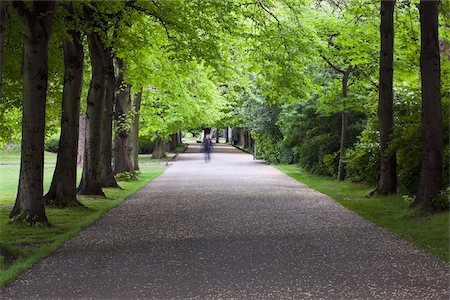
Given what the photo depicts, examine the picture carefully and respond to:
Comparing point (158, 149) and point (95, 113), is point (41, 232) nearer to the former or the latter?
point (95, 113)

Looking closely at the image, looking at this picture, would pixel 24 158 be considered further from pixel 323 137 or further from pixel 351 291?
pixel 323 137

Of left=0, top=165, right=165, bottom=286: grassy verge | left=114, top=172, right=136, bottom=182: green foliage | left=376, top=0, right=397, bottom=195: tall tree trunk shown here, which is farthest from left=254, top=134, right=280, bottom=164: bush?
left=0, top=165, right=165, bottom=286: grassy verge

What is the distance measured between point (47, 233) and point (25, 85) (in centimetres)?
266

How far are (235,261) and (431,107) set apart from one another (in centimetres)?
A: 616

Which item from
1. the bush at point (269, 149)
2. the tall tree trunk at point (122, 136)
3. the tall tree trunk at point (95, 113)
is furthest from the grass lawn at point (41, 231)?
the bush at point (269, 149)

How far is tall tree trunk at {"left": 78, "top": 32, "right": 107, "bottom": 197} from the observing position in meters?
17.9

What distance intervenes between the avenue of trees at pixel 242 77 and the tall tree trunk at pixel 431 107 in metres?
0.02

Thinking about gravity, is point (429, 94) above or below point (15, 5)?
below

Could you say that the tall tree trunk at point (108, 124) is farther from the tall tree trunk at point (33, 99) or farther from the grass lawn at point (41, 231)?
the tall tree trunk at point (33, 99)

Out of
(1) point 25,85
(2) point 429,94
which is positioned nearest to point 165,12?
(1) point 25,85

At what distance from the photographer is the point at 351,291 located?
648 cm

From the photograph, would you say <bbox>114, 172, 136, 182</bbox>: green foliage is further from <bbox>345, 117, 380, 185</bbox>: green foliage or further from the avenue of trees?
<bbox>345, 117, 380, 185</bbox>: green foliage

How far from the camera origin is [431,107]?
12320 millimetres

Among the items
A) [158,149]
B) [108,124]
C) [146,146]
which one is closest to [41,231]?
[108,124]
